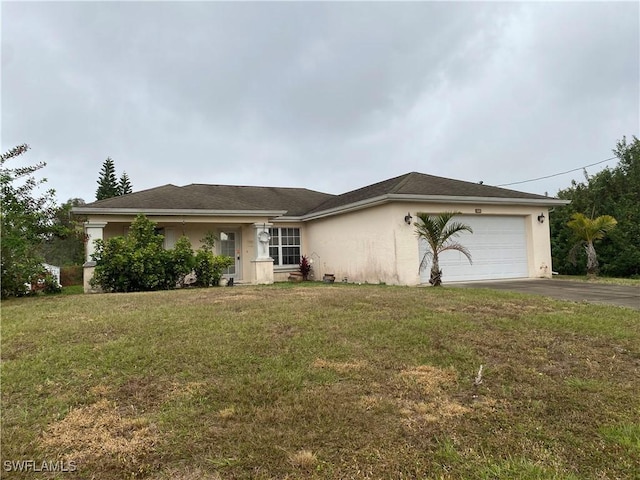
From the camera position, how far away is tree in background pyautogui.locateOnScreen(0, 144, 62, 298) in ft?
32.0

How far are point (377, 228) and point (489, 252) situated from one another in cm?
421

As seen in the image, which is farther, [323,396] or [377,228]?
[377,228]

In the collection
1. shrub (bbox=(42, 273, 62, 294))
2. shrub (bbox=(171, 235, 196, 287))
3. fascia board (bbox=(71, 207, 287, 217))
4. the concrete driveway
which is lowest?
the concrete driveway

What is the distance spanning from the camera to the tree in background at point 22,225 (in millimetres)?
9758

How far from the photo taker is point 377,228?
1375cm

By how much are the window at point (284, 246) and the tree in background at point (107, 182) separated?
35.9m

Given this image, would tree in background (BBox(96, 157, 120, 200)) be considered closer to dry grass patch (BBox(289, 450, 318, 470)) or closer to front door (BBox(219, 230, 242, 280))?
front door (BBox(219, 230, 242, 280))

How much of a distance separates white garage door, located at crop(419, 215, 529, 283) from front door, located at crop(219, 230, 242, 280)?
25.3 ft

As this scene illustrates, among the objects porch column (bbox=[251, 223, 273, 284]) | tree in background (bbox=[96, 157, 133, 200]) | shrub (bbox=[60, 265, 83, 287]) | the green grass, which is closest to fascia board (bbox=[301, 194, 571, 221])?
porch column (bbox=[251, 223, 273, 284])

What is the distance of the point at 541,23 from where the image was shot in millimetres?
12234

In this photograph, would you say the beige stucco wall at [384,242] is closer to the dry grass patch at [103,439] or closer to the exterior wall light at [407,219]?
the exterior wall light at [407,219]

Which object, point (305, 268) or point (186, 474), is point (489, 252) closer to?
point (305, 268)

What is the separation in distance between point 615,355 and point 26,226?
41.8ft

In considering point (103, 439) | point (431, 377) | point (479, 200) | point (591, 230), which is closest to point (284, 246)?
point (479, 200)
